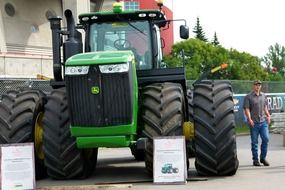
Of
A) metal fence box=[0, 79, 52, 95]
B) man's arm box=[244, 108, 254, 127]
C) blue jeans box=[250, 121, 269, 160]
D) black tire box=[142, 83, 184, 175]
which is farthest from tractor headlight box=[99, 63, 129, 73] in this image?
metal fence box=[0, 79, 52, 95]

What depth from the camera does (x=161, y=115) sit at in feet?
33.5

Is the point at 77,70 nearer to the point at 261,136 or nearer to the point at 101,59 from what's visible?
the point at 101,59

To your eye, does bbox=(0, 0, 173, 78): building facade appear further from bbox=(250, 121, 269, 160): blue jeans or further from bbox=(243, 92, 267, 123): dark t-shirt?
bbox=(250, 121, 269, 160): blue jeans

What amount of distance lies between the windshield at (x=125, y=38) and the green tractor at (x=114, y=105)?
2 cm

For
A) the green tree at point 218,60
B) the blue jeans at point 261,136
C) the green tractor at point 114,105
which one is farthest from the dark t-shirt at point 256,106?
the green tree at point 218,60

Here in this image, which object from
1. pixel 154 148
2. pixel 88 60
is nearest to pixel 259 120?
pixel 154 148

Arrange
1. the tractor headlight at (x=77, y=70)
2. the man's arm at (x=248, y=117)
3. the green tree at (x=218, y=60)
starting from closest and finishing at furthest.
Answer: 1. the tractor headlight at (x=77, y=70)
2. the man's arm at (x=248, y=117)
3. the green tree at (x=218, y=60)

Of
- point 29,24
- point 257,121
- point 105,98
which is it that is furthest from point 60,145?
point 29,24

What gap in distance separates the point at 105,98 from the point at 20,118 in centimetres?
195

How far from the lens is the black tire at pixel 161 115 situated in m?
10.2

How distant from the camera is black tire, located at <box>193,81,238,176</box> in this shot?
10.5m

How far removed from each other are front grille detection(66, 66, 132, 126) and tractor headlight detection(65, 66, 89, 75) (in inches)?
2.4

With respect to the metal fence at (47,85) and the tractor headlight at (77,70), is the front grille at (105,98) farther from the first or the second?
the metal fence at (47,85)

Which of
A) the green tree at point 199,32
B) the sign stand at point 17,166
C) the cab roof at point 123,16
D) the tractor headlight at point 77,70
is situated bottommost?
the sign stand at point 17,166
